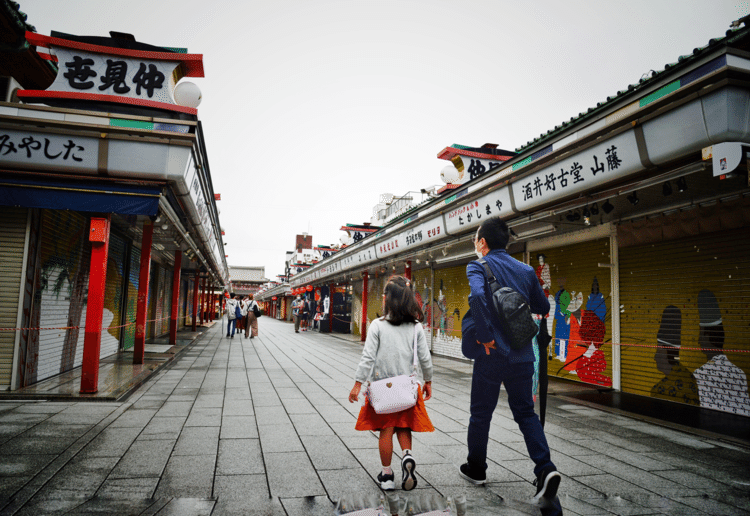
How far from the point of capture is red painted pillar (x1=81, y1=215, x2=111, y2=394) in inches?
249

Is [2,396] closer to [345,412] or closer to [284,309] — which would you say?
[345,412]

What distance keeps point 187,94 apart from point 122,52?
3.56 ft

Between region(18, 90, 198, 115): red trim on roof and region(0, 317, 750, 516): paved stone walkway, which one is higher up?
region(18, 90, 198, 115): red trim on roof

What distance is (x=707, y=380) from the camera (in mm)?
6305

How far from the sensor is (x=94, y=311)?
Answer: 638 cm

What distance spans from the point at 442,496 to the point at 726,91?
4193 mm

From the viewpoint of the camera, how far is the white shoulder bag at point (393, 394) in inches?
125

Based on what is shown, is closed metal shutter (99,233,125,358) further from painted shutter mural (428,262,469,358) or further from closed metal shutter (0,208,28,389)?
painted shutter mural (428,262,469,358)

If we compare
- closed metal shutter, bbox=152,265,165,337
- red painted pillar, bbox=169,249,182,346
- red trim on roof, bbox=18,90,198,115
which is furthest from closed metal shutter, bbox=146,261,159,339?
red trim on roof, bbox=18,90,198,115

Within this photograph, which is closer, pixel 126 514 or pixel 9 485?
pixel 126 514

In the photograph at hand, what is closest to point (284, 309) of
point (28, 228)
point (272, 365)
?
point (272, 365)

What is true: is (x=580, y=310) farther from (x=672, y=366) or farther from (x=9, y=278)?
(x=9, y=278)

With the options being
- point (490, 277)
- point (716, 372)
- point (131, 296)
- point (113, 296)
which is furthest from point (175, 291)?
point (716, 372)

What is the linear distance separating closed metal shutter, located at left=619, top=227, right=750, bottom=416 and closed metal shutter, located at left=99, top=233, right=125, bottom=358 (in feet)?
36.4
